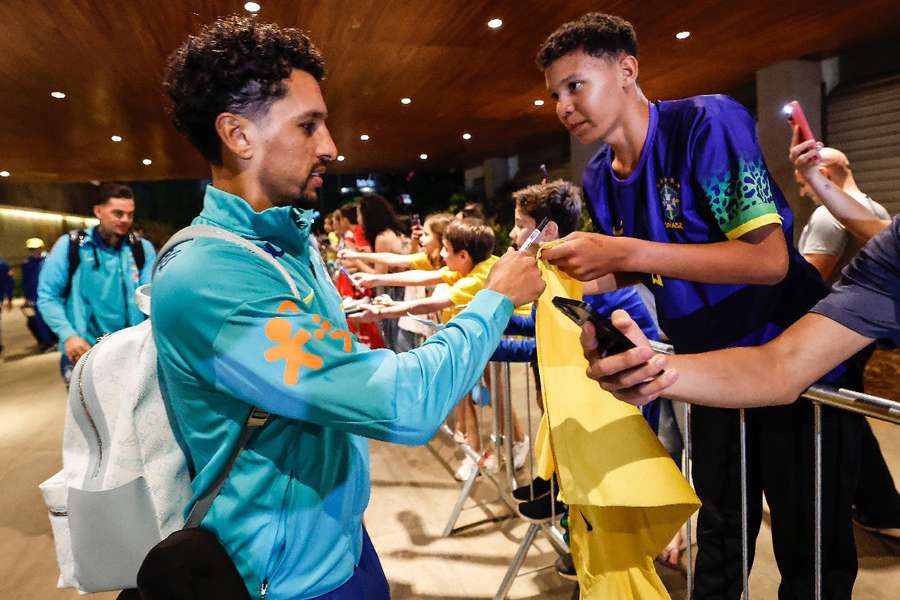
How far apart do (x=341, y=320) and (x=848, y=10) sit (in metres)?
8.08

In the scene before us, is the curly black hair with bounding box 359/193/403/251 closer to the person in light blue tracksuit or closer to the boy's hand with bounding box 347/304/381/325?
the person in light blue tracksuit

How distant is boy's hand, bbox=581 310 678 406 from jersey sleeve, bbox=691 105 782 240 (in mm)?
546

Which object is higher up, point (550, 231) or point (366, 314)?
point (550, 231)

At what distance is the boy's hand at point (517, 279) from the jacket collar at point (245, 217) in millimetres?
484

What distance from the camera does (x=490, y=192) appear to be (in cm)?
1853

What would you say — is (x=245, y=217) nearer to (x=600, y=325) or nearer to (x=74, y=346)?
(x=600, y=325)

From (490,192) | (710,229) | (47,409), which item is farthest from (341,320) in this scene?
(490,192)

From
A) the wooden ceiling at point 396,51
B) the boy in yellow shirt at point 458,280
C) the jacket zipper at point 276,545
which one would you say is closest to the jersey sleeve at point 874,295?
the jacket zipper at point 276,545

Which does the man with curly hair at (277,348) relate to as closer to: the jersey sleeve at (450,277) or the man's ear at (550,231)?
the man's ear at (550,231)

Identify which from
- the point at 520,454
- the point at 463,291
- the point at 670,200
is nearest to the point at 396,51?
the point at 463,291

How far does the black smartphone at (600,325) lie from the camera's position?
1090mm

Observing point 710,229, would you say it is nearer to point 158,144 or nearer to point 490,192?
point 158,144

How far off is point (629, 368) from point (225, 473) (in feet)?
2.78

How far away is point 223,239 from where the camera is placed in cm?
105
